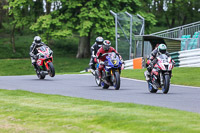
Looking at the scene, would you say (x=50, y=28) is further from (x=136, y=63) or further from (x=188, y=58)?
(x=188, y=58)

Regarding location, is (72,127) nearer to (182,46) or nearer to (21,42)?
(182,46)

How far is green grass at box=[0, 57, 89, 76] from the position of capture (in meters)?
38.5

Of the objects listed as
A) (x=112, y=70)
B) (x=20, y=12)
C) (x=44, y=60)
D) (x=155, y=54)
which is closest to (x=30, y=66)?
(x=20, y=12)

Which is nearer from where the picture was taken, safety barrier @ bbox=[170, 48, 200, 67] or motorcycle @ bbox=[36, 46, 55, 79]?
motorcycle @ bbox=[36, 46, 55, 79]

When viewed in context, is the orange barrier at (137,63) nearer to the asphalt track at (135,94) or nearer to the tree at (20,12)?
the asphalt track at (135,94)

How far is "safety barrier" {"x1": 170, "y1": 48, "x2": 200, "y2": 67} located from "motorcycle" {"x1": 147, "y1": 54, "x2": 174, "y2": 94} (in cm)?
1265

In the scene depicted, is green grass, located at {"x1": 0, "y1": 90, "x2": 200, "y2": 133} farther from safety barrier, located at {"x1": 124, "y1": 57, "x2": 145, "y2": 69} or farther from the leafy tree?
the leafy tree

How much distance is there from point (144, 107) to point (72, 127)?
242cm

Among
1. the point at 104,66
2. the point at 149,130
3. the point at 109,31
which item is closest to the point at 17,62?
the point at 109,31

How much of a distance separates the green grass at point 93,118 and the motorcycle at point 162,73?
3.94 metres

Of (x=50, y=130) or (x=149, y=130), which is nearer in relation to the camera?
(x=149, y=130)

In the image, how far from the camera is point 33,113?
895 cm

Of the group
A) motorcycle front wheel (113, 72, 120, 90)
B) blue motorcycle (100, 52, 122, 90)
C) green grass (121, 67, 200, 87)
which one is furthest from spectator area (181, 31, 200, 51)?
motorcycle front wheel (113, 72, 120, 90)

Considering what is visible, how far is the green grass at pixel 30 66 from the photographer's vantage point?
126 feet
